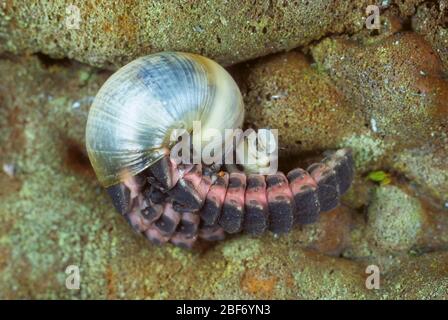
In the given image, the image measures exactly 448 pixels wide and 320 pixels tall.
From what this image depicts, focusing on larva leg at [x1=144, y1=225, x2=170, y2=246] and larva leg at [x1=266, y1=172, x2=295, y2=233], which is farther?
larva leg at [x1=144, y1=225, x2=170, y2=246]

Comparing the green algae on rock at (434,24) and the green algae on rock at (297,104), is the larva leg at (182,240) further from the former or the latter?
the green algae on rock at (434,24)

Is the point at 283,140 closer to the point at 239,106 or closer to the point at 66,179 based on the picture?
the point at 239,106

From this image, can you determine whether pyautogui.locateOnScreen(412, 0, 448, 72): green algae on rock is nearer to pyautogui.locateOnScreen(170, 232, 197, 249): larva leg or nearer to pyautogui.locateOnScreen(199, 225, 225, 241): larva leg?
pyautogui.locateOnScreen(199, 225, 225, 241): larva leg

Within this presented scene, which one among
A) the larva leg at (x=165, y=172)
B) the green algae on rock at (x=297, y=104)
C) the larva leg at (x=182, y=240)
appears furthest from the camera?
the larva leg at (x=182, y=240)

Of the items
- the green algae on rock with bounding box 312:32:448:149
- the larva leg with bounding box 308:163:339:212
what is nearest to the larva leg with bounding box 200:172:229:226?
the larva leg with bounding box 308:163:339:212

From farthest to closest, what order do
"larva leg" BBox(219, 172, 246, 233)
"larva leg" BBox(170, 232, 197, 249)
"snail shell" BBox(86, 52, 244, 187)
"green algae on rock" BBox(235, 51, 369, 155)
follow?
"larva leg" BBox(170, 232, 197, 249) → "green algae on rock" BBox(235, 51, 369, 155) → "larva leg" BBox(219, 172, 246, 233) → "snail shell" BBox(86, 52, 244, 187)

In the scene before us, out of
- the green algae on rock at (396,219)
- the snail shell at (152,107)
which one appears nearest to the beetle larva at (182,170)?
the snail shell at (152,107)

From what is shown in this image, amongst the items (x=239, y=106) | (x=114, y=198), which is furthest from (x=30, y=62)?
(x=239, y=106)
